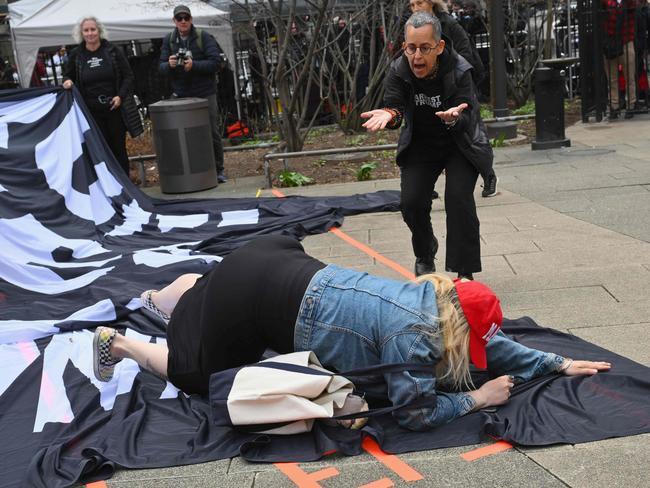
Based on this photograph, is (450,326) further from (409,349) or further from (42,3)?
(42,3)

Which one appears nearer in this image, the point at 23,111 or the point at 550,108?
the point at 23,111

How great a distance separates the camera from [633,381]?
11.6 feet

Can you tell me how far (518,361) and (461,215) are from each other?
143cm

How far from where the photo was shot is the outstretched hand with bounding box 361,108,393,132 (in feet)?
14.6

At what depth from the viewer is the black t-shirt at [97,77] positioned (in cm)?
885

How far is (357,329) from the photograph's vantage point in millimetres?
3301

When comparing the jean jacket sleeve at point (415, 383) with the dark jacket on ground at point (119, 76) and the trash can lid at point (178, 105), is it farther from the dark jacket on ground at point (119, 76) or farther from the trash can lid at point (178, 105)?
the trash can lid at point (178, 105)

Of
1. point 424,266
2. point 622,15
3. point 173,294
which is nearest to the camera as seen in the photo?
point 173,294

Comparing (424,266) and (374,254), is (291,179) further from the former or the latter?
(424,266)

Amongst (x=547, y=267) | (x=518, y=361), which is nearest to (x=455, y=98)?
(x=547, y=267)

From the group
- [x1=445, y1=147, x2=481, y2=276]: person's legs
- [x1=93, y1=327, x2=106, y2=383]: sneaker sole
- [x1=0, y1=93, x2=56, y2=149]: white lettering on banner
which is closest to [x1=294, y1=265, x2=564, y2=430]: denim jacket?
[x1=93, y1=327, x2=106, y2=383]: sneaker sole

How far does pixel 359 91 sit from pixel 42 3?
5.73 meters

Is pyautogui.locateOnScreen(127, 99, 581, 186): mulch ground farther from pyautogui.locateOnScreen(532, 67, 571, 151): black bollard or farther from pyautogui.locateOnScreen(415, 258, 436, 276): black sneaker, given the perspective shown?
pyautogui.locateOnScreen(415, 258, 436, 276): black sneaker

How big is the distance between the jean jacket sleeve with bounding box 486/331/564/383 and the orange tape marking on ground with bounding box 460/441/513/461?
0.45 metres
